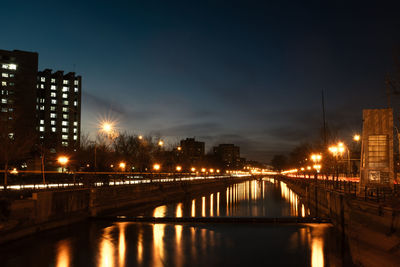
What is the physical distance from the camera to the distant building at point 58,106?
13888 centimetres

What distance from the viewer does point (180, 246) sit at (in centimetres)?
2558

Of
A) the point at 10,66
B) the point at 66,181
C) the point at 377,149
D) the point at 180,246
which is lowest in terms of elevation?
the point at 180,246

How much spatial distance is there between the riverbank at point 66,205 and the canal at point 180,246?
0.84 meters

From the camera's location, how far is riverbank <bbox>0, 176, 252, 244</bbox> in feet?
84.7

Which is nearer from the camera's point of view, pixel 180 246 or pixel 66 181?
pixel 180 246

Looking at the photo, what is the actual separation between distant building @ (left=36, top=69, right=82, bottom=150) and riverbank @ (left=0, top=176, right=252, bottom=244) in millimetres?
95125

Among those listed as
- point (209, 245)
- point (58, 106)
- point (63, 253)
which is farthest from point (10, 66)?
point (209, 245)

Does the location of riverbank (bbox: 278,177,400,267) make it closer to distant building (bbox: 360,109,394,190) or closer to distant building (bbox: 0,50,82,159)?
distant building (bbox: 360,109,394,190)

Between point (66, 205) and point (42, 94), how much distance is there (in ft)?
396

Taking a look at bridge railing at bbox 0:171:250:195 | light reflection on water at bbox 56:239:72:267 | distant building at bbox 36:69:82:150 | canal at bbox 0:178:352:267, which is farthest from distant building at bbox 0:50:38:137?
light reflection on water at bbox 56:239:72:267

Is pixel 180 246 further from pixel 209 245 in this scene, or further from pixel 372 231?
pixel 372 231

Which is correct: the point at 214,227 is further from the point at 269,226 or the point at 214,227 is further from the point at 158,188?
the point at 158,188

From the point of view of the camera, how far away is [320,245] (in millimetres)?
25828

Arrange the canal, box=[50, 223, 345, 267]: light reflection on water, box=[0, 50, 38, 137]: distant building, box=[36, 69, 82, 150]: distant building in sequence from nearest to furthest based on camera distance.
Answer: the canal < box=[50, 223, 345, 267]: light reflection on water < box=[0, 50, 38, 137]: distant building < box=[36, 69, 82, 150]: distant building
